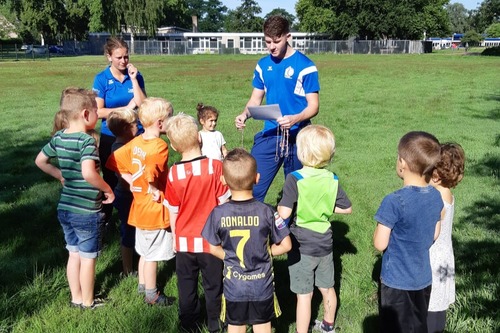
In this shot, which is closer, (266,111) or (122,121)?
(266,111)

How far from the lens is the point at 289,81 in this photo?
4406 millimetres

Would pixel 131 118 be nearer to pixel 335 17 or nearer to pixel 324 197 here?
pixel 324 197

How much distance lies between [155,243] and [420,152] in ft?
6.91

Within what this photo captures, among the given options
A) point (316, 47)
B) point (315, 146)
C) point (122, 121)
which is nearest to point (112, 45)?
point (122, 121)

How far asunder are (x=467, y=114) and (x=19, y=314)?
12271 mm

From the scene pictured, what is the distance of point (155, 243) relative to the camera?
3.79 m

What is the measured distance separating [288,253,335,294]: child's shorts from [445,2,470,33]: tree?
168m

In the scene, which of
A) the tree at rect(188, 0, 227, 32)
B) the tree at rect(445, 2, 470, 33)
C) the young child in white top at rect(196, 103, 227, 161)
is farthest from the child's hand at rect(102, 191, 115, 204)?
the tree at rect(445, 2, 470, 33)

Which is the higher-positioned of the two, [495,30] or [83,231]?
[495,30]

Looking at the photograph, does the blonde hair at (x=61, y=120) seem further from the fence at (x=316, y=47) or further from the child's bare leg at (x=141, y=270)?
the fence at (x=316, y=47)

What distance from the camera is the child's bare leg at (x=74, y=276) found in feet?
12.3

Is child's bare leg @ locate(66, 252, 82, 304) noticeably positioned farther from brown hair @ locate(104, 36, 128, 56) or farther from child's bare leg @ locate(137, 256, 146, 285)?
brown hair @ locate(104, 36, 128, 56)

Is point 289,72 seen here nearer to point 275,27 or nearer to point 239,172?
point 275,27

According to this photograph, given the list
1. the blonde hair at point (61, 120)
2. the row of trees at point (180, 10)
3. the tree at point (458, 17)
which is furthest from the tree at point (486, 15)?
the blonde hair at point (61, 120)
